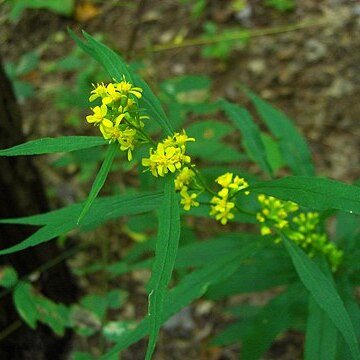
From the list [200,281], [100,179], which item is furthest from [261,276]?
[100,179]

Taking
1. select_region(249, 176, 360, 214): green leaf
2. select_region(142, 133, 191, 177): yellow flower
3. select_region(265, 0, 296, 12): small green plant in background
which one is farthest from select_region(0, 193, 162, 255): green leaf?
select_region(265, 0, 296, 12): small green plant in background

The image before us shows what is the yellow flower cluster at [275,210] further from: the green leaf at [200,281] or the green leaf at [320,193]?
the green leaf at [320,193]

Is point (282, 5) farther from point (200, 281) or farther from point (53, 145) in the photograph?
point (53, 145)

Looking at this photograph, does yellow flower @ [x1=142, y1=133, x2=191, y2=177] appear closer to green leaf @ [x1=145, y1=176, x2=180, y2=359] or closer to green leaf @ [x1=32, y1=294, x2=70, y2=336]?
green leaf @ [x1=145, y1=176, x2=180, y2=359]

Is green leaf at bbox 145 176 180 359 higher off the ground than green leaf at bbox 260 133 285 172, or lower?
higher

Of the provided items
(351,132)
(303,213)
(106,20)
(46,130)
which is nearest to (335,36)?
(351,132)

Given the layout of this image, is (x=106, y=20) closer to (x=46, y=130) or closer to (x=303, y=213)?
(x=46, y=130)

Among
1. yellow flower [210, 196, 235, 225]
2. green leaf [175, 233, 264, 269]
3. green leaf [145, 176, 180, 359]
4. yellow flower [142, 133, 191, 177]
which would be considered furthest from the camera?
green leaf [175, 233, 264, 269]

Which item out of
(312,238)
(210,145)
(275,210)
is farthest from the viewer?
(210,145)
